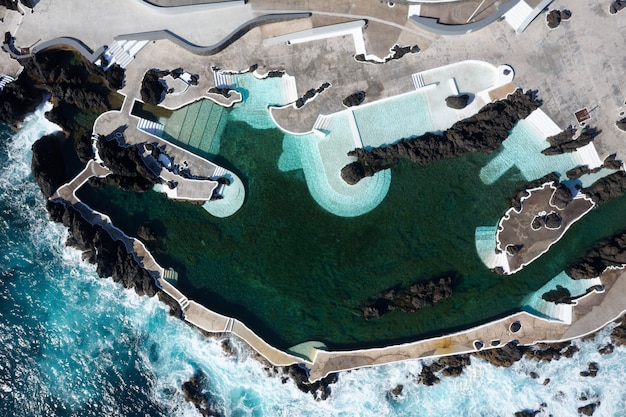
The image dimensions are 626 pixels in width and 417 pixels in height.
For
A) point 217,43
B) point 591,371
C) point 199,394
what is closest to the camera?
point 217,43

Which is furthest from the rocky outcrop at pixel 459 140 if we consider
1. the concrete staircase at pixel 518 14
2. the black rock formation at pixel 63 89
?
the black rock formation at pixel 63 89

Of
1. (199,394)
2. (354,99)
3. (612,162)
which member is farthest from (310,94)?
(199,394)

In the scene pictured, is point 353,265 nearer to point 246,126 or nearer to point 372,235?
point 372,235

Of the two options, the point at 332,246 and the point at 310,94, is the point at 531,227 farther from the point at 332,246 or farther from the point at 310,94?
the point at 310,94

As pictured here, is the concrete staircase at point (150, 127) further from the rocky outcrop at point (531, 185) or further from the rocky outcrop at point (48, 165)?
the rocky outcrop at point (531, 185)

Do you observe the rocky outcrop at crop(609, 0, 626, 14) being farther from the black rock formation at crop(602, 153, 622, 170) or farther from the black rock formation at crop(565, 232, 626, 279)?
the black rock formation at crop(565, 232, 626, 279)

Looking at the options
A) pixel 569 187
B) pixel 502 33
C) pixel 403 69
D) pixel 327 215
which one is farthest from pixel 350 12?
pixel 569 187
